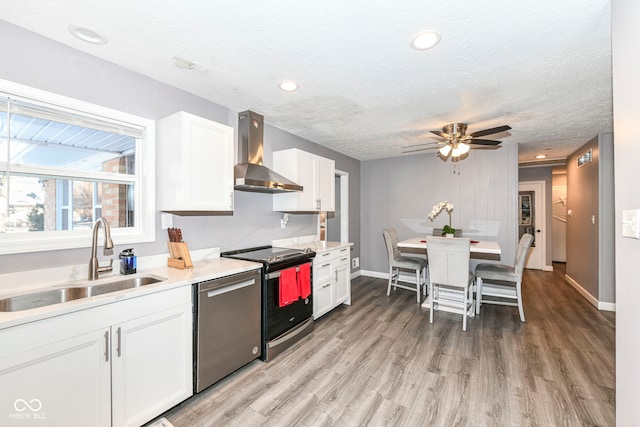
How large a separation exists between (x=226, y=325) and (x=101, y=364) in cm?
78

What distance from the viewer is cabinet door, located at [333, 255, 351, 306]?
143 inches

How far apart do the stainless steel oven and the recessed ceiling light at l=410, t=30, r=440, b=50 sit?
200cm

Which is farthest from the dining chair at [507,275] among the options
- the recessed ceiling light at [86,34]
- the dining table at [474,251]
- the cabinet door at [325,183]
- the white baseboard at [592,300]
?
the recessed ceiling light at [86,34]

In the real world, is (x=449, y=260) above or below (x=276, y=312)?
above

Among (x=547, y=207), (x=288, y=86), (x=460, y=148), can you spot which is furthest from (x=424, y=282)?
(x=547, y=207)

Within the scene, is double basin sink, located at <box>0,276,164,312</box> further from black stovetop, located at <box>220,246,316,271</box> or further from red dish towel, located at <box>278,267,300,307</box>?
red dish towel, located at <box>278,267,300,307</box>

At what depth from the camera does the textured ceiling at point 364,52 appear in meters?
1.49

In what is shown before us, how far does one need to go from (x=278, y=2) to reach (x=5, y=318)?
6.44 feet

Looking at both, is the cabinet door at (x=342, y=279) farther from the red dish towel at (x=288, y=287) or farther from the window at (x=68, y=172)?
the window at (x=68, y=172)

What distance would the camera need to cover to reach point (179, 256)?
225 cm

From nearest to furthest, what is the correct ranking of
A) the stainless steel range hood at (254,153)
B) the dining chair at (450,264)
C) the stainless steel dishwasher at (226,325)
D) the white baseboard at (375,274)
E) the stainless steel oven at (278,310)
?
the stainless steel dishwasher at (226,325) < the stainless steel oven at (278,310) < the stainless steel range hood at (254,153) < the dining chair at (450,264) < the white baseboard at (375,274)

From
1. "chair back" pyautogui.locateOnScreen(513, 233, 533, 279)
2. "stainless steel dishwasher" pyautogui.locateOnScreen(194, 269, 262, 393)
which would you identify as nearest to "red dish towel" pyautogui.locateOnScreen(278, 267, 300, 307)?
"stainless steel dishwasher" pyautogui.locateOnScreen(194, 269, 262, 393)

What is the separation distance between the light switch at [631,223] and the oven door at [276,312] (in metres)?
2.25

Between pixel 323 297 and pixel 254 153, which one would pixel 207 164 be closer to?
pixel 254 153
